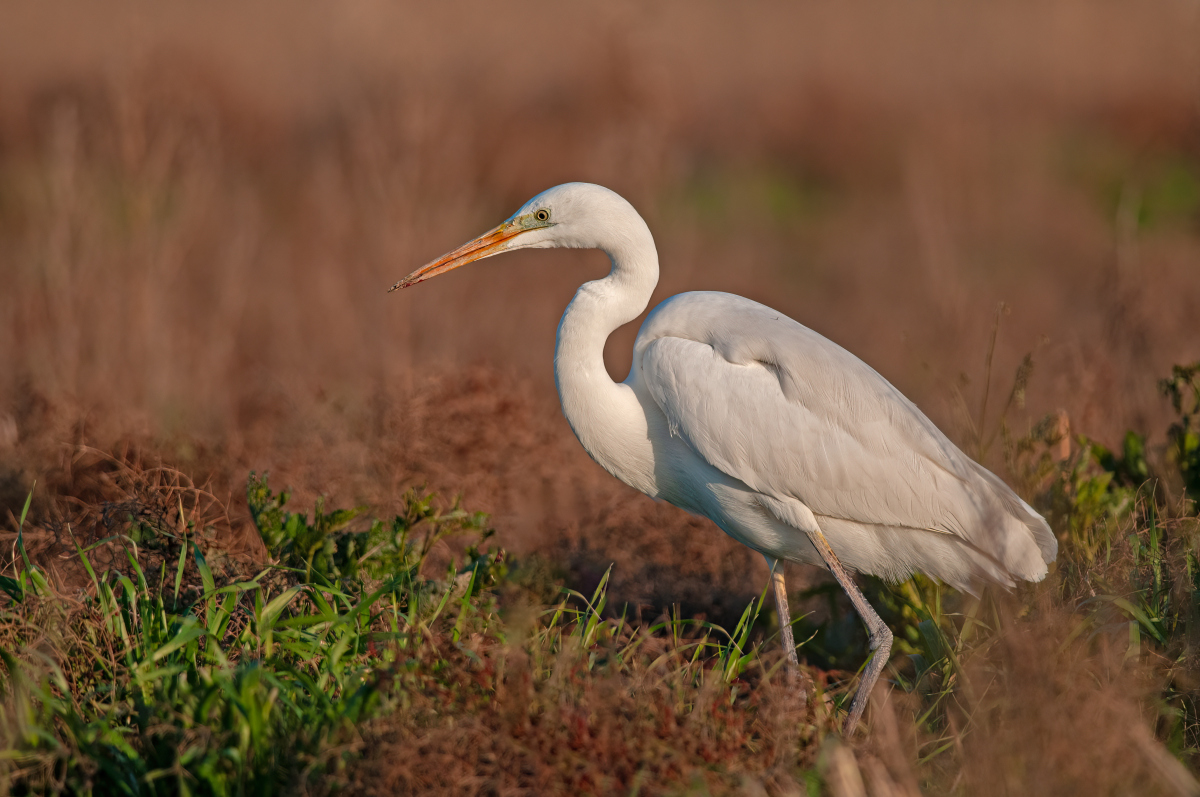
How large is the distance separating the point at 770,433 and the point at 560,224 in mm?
1026

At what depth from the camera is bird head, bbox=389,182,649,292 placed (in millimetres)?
3463

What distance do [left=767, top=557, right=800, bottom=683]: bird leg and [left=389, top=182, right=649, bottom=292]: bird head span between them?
4.35 feet

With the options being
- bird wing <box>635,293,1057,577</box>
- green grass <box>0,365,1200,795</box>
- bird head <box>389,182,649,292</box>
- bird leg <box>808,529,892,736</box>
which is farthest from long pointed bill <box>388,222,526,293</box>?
bird leg <box>808,529,892,736</box>

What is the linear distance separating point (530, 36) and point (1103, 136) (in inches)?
304

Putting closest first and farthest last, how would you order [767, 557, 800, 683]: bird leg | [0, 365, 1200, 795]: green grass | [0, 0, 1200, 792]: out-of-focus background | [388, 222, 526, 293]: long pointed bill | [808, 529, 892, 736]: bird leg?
[0, 365, 1200, 795]: green grass
[767, 557, 800, 683]: bird leg
[808, 529, 892, 736]: bird leg
[388, 222, 526, 293]: long pointed bill
[0, 0, 1200, 792]: out-of-focus background

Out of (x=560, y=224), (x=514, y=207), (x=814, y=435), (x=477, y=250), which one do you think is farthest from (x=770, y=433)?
(x=514, y=207)

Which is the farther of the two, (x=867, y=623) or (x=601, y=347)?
(x=601, y=347)

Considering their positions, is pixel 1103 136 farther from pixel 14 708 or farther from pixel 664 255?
pixel 14 708

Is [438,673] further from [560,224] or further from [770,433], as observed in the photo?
[560,224]

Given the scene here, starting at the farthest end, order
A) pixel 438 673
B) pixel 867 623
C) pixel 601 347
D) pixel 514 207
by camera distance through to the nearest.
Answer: pixel 514 207
pixel 601 347
pixel 867 623
pixel 438 673

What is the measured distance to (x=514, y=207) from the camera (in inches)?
440

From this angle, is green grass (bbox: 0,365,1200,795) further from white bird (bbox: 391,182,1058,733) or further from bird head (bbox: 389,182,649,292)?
bird head (bbox: 389,182,649,292)

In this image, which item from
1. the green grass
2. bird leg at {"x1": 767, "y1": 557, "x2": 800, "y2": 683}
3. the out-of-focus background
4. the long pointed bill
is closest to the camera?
the green grass

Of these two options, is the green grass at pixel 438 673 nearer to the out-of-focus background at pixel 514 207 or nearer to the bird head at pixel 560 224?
the out-of-focus background at pixel 514 207
